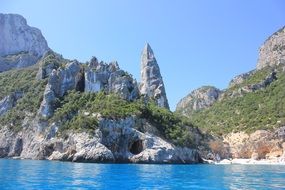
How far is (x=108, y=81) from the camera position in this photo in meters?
101

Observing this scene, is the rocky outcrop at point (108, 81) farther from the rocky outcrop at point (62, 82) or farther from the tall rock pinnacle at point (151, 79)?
the tall rock pinnacle at point (151, 79)

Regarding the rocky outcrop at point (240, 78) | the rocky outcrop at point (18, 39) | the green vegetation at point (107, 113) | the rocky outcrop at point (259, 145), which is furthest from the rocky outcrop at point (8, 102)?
the rocky outcrop at point (240, 78)

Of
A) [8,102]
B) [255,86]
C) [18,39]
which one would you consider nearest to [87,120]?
[8,102]

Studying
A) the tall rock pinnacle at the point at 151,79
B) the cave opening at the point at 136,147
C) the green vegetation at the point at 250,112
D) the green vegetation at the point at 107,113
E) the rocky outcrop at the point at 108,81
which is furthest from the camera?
the tall rock pinnacle at the point at 151,79

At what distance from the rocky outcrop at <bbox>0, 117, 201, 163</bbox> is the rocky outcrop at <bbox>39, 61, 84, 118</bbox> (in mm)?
9826

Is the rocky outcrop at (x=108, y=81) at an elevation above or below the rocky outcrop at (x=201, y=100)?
below

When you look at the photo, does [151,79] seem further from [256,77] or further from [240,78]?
[240,78]

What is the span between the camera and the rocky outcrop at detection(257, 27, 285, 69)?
156m

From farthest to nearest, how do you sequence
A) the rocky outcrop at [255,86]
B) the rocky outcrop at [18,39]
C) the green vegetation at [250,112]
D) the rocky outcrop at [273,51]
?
1. the rocky outcrop at [18,39]
2. the rocky outcrop at [273,51]
3. the rocky outcrop at [255,86]
4. the green vegetation at [250,112]

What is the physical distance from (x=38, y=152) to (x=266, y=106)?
219 ft

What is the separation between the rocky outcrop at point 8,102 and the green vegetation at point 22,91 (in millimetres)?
Answer: 2200

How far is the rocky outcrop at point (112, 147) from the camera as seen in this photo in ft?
246

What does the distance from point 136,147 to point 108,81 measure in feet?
78.1

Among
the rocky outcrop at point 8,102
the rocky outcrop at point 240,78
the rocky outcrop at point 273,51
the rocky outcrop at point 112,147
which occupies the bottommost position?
the rocky outcrop at point 112,147
